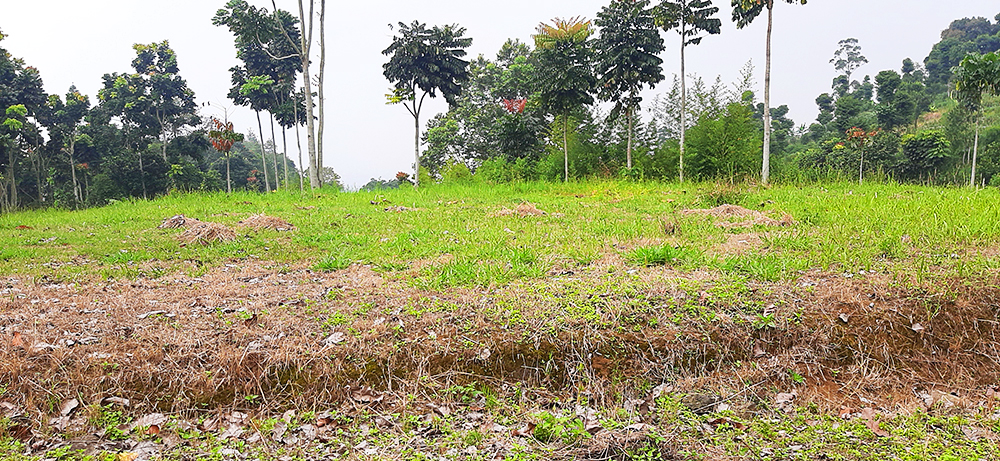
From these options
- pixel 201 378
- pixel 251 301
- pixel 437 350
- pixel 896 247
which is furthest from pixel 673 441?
pixel 896 247

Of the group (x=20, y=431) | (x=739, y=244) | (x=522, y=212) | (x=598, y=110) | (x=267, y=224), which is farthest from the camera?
(x=598, y=110)

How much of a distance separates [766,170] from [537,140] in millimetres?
9252

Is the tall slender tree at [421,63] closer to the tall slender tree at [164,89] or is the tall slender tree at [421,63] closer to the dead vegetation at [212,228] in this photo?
the dead vegetation at [212,228]

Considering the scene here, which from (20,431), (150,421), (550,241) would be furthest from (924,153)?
(20,431)

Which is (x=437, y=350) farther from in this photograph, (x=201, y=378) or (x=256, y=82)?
(x=256, y=82)

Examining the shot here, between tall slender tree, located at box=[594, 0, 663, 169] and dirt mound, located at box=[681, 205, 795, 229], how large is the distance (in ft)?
33.9

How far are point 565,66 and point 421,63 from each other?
566cm

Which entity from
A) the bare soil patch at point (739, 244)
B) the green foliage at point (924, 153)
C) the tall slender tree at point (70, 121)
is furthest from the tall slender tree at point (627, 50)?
the tall slender tree at point (70, 121)

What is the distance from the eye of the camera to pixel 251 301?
4.21m

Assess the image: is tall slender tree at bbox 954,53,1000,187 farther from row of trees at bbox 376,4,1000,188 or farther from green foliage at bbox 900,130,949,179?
green foliage at bbox 900,130,949,179

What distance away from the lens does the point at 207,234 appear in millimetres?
7023

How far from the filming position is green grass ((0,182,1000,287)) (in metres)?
4.73

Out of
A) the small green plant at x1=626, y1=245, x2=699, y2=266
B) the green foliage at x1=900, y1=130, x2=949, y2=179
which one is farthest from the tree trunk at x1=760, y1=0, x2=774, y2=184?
the green foliage at x1=900, y1=130, x2=949, y2=179

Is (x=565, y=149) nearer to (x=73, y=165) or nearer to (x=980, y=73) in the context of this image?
(x=980, y=73)
